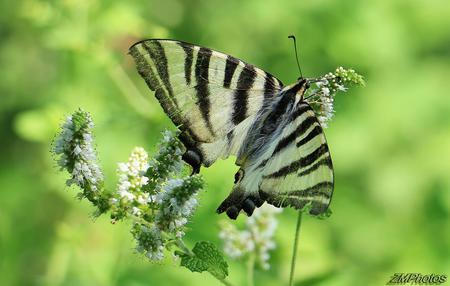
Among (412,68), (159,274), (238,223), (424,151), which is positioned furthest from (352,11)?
(159,274)

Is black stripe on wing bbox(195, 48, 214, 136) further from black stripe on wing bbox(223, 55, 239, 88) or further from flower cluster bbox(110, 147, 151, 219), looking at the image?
flower cluster bbox(110, 147, 151, 219)

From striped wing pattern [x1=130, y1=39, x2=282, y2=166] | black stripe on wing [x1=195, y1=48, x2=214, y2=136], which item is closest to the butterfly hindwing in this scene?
striped wing pattern [x1=130, y1=39, x2=282, y2=166]

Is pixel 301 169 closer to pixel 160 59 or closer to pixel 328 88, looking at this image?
pixel 328 88

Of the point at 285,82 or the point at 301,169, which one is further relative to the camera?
the point at 285,82

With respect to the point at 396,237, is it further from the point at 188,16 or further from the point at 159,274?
the point at 188,16

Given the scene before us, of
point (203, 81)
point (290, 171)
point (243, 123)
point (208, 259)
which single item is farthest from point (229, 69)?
point (208, 259)
